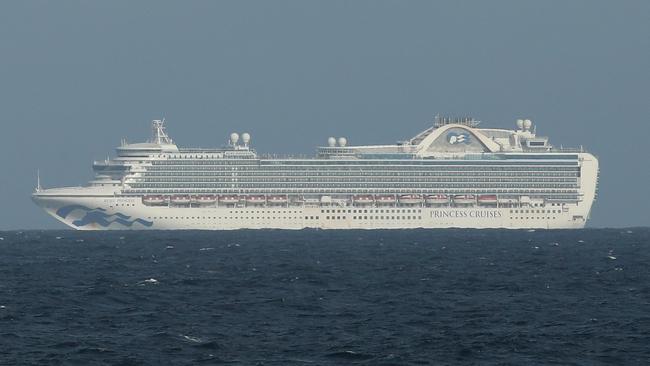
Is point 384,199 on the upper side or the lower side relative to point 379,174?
lower

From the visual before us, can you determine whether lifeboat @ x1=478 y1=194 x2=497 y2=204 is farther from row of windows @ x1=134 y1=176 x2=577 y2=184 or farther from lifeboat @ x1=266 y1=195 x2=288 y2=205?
lifeboat @ x1=266 y1=195 x2=288 y2=205

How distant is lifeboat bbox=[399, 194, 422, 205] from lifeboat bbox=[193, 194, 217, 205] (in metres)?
17.1

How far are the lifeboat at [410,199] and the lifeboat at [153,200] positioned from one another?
21.7 metres

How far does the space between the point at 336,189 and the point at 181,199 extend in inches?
563

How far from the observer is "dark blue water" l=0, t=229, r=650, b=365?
118 ft

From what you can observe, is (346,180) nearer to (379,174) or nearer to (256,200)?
(379,174)

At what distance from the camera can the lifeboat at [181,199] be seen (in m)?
127

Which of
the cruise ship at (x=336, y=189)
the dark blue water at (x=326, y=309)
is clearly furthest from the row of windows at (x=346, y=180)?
the dark blue water at (x=326, y=309)

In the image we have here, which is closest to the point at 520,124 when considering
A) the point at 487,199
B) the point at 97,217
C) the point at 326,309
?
the point at 487,199

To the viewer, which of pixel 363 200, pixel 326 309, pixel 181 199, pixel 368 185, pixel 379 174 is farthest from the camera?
pixel 379 174

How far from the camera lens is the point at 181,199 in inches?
A: 5025

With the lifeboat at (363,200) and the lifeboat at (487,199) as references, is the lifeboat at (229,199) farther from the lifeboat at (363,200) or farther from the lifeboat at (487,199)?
Answer: the lifeboat at (487,199)

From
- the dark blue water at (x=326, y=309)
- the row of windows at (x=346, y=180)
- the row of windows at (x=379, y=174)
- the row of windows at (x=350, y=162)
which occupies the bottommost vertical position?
the dark blue water at (x=326, y=309)

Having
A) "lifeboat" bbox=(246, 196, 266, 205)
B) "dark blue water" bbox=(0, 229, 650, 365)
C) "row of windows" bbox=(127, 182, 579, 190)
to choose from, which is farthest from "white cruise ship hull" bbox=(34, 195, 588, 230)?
"dark blue water" bbox=(0, 229, 650, 365)
